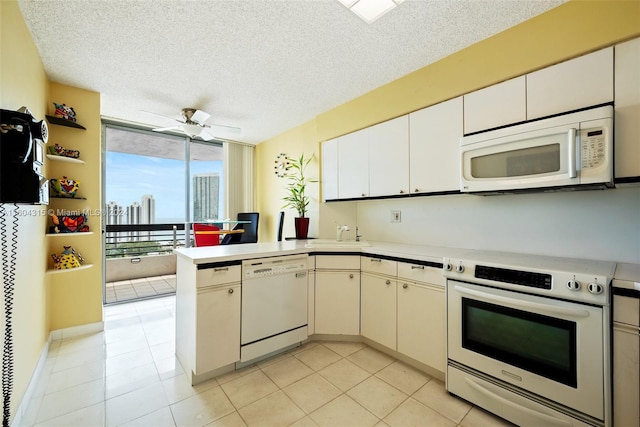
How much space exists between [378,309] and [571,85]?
2.02 metres

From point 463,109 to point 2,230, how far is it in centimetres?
294

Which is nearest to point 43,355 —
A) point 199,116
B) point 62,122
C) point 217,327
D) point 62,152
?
point 217,327

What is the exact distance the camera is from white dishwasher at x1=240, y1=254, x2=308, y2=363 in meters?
2.14

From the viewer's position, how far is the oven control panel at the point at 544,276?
1296mm

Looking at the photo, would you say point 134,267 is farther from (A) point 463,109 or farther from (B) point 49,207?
(A) point 463,109

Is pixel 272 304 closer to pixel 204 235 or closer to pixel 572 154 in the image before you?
pixel 204 235

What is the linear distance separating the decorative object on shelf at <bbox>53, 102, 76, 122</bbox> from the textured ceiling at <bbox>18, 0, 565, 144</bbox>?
12 centimetres

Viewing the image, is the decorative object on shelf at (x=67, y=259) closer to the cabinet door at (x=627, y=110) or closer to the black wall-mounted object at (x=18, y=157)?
the black wall-mounted object at (x=18, y=157)

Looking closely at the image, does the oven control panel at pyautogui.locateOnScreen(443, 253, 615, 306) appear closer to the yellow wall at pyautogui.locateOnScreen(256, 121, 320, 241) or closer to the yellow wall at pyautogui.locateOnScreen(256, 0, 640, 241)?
the yellow wall at pyautogui.locateOnScreen(256, 0, 640, 241)

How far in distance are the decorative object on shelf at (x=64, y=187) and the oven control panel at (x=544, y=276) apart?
3379 mm

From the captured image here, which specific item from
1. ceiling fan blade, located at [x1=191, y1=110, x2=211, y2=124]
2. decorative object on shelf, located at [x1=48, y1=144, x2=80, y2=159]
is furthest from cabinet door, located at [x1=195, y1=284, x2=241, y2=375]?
decorative object on shelf, located at [x1=48, y1=144, x2=80, y2=159]

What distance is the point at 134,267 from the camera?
500 centimetres

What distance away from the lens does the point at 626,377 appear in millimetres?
1253

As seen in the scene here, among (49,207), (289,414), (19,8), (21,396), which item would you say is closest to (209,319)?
(289,414)
